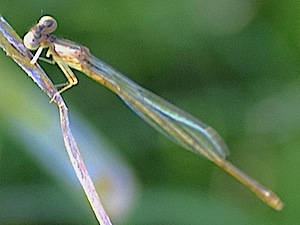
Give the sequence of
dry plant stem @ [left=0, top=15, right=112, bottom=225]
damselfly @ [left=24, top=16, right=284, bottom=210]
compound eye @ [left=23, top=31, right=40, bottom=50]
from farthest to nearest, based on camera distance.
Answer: damselfly @ [left=24, top=16, right=284, bottom=210]
compound eye @ [left=23, top=31, right=40, bottom=50]
dry plant stem @ [left=0, top=15, right=112, bottom=225]

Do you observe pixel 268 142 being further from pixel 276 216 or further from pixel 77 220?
pixel 77 220

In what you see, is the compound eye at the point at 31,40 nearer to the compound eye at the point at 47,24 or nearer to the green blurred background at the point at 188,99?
the compound eye at the point at 47,24

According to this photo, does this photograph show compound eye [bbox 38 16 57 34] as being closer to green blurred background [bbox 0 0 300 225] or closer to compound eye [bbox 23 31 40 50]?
compound eye [bbox 23 31 40 50]

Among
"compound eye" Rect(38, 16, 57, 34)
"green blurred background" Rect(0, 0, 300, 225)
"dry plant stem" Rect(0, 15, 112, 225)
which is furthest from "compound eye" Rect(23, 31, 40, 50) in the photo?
"green blurred background" Rect(0, 0, 300, 225)

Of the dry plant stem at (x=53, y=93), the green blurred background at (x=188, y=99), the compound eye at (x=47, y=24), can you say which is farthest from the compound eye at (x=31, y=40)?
the green blurred background at (x=188, y=99)

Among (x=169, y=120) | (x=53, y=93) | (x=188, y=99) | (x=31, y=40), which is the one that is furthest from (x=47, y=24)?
(x=188, y=99)

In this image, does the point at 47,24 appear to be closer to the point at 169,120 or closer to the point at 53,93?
Answer: the point at 53,93
